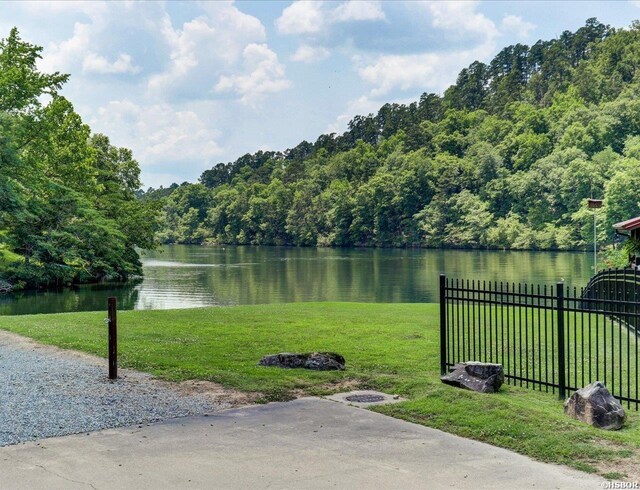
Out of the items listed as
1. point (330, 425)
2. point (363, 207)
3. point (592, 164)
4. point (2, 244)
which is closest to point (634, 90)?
point (592, 164)

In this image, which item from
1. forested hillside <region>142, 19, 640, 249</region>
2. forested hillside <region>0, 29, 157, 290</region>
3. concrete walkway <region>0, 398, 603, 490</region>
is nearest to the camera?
concrete walkway <region>0, 398, 603, 490</region>

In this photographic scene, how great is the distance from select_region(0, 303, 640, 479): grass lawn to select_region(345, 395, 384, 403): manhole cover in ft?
1.54

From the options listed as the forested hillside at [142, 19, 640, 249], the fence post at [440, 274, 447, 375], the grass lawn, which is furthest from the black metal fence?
the forested hillside at [142, 19, 640, 249]

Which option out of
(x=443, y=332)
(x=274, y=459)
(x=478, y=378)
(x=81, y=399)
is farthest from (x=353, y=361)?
(x=274, y=459)

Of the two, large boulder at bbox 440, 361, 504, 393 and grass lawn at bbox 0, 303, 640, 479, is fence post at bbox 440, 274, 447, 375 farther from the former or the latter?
large boulder at bbox 440, 361, 504, 393

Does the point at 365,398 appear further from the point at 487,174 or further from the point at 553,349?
the point at 487,174

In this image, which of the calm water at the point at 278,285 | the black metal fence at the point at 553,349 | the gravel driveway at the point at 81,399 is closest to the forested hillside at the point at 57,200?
the calm water at the point at 278,285

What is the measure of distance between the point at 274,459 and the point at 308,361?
504 centimetres

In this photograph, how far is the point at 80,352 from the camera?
578 inches

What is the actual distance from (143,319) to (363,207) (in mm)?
120264

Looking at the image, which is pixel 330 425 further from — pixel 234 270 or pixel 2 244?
pixel 234 270

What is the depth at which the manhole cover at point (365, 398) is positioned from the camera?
1028 cm

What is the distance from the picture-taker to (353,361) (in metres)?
13.7

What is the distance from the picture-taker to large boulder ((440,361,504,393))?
10.6 meters
